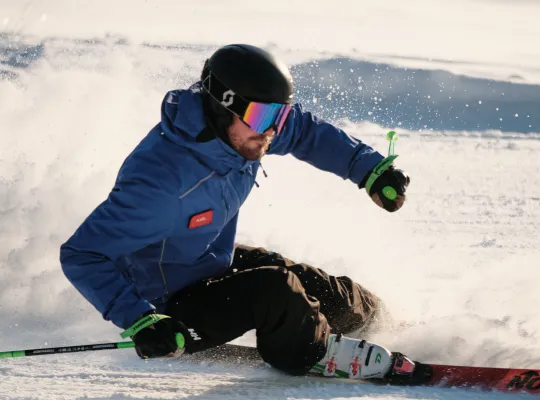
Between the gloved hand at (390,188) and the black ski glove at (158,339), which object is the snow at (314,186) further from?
the gloved hand at (390,188)

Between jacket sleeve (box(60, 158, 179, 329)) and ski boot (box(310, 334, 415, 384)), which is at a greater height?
jacket sleeve (box(60, 158, 179, 329))

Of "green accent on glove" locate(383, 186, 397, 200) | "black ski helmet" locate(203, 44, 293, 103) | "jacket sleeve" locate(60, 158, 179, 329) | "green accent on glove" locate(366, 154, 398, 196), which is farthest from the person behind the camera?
"green accent on glove" locate(366, 154, 398, 196)

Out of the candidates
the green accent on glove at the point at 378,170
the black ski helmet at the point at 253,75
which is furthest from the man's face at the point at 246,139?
the green accent on glove at the point at 378,170

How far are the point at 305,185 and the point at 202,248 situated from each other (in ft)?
13.4

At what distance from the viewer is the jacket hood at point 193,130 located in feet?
10.3

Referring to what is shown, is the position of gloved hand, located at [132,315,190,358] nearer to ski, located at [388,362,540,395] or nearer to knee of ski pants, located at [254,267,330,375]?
knee of ski pants, located at [254,267,330,375]

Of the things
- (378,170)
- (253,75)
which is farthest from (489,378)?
(253,75)

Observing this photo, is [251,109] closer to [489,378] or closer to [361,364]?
[361,364]

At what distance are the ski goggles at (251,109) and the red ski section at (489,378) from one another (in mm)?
1265

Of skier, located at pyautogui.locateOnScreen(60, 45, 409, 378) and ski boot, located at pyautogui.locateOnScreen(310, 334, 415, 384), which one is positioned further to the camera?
ski boot, located at pyautogui.locateOnScreen(310, 334, 415, 384)

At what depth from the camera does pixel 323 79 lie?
11578mm

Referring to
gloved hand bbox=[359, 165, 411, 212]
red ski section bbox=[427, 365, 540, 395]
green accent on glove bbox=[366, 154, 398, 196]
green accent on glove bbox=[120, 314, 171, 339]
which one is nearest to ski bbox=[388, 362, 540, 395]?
red ski section bbox=[427, 365, 540, 395]

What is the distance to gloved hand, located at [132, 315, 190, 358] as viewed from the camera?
9.26ft

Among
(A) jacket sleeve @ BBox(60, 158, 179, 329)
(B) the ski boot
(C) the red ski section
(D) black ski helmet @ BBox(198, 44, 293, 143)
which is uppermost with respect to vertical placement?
(D) black ski helmet @ BBox(198, 44, 293, 143)
